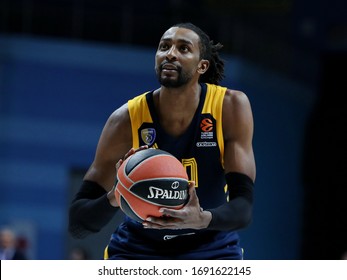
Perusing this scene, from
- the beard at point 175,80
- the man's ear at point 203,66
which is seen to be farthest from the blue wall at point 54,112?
the beard at point 175,80

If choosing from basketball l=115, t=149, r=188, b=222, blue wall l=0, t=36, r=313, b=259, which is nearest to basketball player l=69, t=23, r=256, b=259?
basketball l=115, t=149, r=188, b=222

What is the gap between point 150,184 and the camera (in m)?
4.63

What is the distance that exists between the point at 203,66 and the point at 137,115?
48 centimetres

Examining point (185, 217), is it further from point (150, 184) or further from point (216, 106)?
point (216, 106)

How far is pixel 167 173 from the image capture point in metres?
4.63

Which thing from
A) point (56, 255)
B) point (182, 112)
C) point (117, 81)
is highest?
point (182, 112)

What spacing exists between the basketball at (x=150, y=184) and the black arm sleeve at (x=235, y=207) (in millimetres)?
270

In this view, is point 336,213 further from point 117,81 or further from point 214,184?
point 214,184

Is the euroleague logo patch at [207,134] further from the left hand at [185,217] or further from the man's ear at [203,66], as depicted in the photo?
the left hand at [185,217]

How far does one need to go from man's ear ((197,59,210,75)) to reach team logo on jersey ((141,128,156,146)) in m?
0.44

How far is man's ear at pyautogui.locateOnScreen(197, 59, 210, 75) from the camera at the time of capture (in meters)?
5.17

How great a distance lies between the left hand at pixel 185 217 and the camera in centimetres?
450

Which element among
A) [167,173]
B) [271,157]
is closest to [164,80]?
[167,173]
